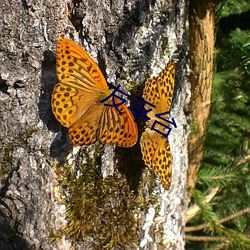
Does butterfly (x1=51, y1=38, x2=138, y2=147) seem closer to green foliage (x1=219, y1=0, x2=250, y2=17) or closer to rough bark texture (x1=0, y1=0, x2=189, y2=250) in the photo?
rough bark texture (x1=0, y1=0, x2=189, y2=250)

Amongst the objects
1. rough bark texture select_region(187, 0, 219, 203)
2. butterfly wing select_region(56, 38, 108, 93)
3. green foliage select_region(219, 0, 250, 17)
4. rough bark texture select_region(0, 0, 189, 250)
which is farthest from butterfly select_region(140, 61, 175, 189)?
green foliage select_region(219, 0, 250, 17)

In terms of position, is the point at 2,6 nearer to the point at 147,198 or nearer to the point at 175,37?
the point at 175,37

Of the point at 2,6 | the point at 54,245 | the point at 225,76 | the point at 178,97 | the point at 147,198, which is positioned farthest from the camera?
the point at 225,76

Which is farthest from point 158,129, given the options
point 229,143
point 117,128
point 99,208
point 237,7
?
point 229,143

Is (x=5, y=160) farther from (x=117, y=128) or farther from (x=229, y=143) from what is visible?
(x=229, y=143)

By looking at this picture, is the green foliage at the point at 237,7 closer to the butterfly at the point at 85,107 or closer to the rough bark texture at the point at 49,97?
the rough bark texture at the point at 49,97

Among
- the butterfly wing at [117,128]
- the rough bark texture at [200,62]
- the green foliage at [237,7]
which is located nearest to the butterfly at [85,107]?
the butterfly wing at [117,128]

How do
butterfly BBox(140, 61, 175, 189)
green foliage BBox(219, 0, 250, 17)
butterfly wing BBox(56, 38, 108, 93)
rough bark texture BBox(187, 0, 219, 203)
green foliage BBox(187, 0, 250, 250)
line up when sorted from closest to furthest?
butterfly wing BBox(56, 38, 108, 93) → butterfly BBox(140, 61, 175, 189) → rough bark texture BBox(187, 0, 219, 203) → green foliage BBox(187, 0, 250, 250) → green foliage BBox(219, 0, 250, 17)

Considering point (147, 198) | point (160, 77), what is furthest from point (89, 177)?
point (160, 77)
